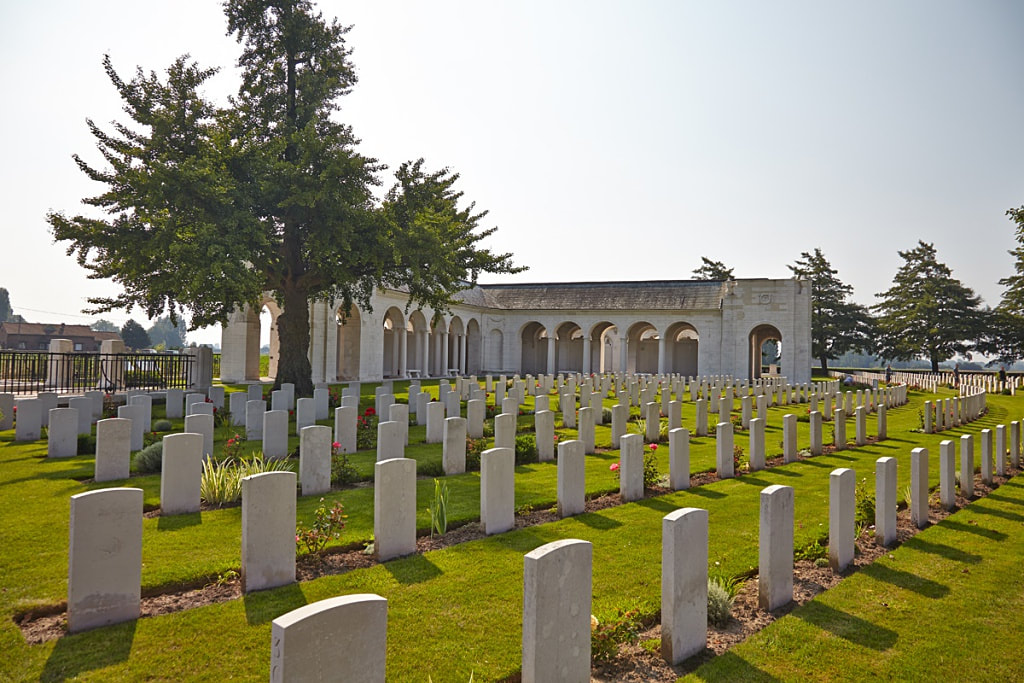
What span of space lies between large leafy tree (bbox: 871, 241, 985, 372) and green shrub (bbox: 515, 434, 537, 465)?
158 feet

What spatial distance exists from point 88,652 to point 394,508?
230 centimetres

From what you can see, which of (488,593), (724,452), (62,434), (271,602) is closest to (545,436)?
(724,452)

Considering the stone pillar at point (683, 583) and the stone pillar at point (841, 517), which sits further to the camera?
the stone pillar at point (841, 517)

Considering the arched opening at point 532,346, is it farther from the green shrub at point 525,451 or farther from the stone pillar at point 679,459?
the stone pillar at point 679,459

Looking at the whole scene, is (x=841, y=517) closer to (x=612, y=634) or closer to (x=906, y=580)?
(x=906, y=580)

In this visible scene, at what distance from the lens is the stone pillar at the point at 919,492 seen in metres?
6.68

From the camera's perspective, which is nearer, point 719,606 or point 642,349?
point 719,606

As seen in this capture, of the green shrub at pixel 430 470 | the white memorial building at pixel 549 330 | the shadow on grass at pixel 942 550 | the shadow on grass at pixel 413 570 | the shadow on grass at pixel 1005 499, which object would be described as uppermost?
the white memorial building at pixel 549 330

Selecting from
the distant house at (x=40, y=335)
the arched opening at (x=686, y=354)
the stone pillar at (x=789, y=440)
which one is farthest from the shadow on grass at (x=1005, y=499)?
the distant house at (x=40, y=335)

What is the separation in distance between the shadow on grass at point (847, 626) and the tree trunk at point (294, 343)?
15300mm

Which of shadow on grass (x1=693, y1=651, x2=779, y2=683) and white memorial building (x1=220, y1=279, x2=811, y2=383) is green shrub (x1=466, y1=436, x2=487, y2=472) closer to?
shadow on grass (x1=693, y1=651, x2=779, y2=683)

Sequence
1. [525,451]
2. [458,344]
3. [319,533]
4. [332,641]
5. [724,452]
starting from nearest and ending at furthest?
[332,641] → [319,533] → [724,452] → [525,451] → [458,344]

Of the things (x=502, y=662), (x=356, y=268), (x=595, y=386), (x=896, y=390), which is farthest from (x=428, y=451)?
(x=896, y=390)

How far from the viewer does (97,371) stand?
1777 cm
